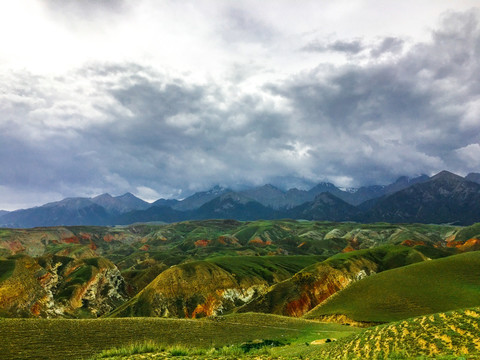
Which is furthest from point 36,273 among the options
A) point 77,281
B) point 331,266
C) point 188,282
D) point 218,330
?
point 218,330

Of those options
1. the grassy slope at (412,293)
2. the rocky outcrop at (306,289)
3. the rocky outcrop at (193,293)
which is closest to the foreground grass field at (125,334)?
the grassy slope at (412,293)

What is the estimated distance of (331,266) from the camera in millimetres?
162250

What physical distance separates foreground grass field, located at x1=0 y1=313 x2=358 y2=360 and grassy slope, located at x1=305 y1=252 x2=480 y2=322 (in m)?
36.1

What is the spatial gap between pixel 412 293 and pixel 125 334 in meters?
83.9

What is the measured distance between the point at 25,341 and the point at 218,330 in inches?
962

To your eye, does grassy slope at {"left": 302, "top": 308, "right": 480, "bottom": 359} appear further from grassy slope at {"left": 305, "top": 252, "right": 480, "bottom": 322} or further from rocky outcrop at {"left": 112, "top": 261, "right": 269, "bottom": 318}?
rocky outcrop at {"left": 112, "top": 261, "right": 269, "bottom": 318}

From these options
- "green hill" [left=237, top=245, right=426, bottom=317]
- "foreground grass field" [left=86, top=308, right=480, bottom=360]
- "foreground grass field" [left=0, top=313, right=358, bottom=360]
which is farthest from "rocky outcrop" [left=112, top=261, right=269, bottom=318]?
"foreground grass field" [left=86, top=308, right=480, bottom=360]

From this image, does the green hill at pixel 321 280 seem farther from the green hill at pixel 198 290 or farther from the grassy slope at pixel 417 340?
the grassy slope at pixel 417 340

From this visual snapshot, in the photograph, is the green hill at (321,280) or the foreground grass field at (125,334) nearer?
the foreground grass field at (125,334)

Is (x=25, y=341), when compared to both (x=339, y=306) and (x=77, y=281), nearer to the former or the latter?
(x=339, y=306)

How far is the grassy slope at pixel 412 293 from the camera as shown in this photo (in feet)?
269

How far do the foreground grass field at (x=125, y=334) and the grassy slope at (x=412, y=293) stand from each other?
1421 inches

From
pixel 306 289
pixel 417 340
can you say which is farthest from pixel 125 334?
pixel 306 289

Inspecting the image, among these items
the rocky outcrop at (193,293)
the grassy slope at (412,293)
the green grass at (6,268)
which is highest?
the green grass at (6,268)
